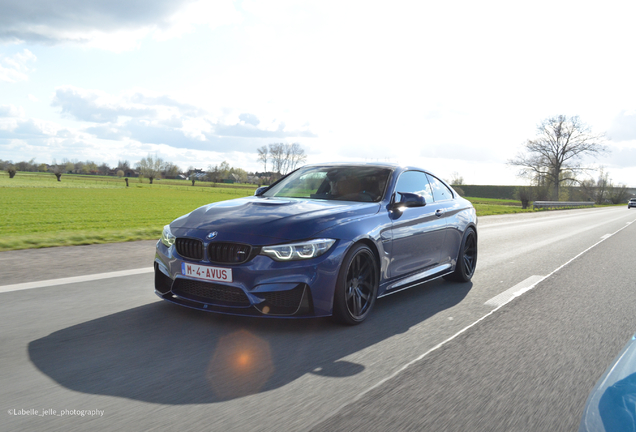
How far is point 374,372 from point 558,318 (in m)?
2.63

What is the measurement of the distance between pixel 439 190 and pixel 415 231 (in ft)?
4.35

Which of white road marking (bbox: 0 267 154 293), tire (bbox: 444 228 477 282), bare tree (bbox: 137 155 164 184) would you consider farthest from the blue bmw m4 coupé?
bare tree (bbox: 137 155 164 184)

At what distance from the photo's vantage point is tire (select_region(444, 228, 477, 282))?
6648 mm

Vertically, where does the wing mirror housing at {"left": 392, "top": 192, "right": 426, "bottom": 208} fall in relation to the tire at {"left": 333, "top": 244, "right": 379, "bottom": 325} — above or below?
above

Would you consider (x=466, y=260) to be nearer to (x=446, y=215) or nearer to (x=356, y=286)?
(x=446, y=215)

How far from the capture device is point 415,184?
594 cm

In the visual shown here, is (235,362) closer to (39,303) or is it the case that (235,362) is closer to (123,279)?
(39,303)

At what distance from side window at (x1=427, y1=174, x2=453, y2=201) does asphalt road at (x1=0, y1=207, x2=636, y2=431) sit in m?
1.20

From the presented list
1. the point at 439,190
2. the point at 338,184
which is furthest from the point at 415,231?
the point at 439,190

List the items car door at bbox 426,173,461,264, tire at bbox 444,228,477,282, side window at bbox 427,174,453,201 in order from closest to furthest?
1. car door at bbox 426,173,461,264
2. side window at bbox 427,174,453,201
3. tire at bbox 444,228,477,282

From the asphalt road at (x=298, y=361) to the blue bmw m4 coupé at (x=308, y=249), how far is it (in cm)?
28

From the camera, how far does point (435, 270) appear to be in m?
5.95

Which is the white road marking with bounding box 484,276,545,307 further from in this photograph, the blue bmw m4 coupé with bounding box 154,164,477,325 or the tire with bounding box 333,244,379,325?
the tire with bounding box 333,244,379,325

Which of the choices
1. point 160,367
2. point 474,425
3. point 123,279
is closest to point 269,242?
point 160,367
